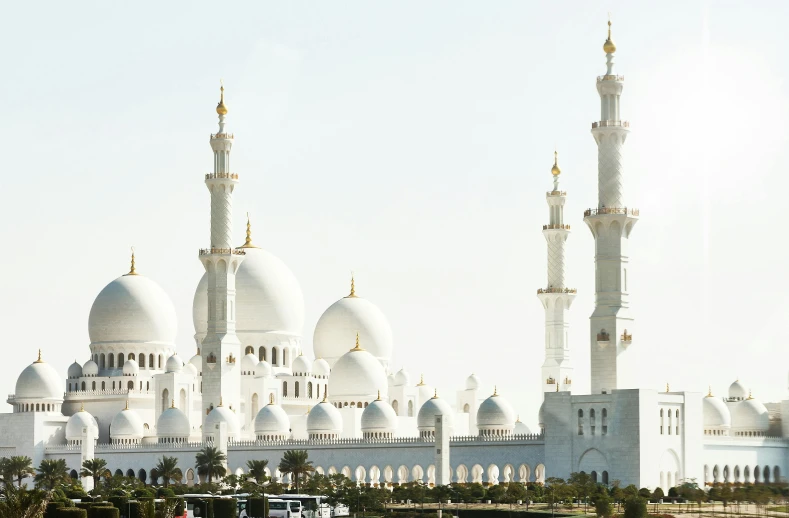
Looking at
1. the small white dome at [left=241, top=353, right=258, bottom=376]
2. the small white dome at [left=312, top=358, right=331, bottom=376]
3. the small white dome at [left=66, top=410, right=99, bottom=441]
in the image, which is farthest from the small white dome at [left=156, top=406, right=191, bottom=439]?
the small white dome at [left=312, top=358, right=331, bottom=376]

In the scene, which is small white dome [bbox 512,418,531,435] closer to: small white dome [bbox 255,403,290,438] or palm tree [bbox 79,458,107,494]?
small white dome [bbox 255,403,290,438]

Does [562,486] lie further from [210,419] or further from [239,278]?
[239,278]

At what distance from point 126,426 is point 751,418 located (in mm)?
32644

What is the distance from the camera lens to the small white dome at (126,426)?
3236 inches

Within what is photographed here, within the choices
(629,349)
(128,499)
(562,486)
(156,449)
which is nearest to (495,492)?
(562,486)

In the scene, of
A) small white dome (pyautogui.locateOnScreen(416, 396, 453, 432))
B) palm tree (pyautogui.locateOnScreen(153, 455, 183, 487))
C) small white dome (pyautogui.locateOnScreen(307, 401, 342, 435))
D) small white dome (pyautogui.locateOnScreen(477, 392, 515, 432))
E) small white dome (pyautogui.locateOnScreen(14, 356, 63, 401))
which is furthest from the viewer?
small white dome (pyautogui.locateOnScreen(14, 356, 63, 401))

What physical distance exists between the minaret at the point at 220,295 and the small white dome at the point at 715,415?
76.4 ft

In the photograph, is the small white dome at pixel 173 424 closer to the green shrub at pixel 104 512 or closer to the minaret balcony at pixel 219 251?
the minaret balcony at pixel 219 251

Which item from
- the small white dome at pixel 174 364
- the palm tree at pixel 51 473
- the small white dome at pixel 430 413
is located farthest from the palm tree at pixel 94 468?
the small white dome at pixel 430 413

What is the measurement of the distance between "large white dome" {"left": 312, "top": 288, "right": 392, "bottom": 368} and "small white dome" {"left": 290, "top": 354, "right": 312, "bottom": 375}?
300 centimetres

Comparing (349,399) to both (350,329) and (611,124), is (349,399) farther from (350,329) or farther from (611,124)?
(611,124)

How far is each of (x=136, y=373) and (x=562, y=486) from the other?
3638cm

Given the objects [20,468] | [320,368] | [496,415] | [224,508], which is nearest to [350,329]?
[320,368]

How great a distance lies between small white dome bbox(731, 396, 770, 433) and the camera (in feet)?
243
